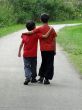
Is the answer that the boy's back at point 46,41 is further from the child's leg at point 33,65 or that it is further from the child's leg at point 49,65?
the child's leg at point 33,65

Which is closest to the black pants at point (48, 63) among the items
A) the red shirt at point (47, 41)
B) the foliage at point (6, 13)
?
the red shirt at point (47, 41)

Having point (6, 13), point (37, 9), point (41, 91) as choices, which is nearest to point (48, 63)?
point (41, 91)

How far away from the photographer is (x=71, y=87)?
13.2 m

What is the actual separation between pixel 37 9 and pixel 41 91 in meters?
52.7

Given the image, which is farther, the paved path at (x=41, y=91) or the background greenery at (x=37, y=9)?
the background greenery at (x=37, y=9)

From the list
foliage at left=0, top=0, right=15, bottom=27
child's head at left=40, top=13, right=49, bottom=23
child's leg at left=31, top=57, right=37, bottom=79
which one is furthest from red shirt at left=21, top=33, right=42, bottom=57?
foliage at left=0, top=0, right=15, bottom=27

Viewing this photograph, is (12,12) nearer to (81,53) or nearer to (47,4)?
(47,4)

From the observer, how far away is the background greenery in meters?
59.7

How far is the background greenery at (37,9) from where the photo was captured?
59656 mm

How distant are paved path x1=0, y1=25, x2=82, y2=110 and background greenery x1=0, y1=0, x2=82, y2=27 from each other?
39662 mm

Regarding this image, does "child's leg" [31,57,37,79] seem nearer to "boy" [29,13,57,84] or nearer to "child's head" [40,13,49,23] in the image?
"boy" [29,13,57,84]

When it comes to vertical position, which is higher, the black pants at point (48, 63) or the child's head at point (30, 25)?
the child's head at point (30, 25)

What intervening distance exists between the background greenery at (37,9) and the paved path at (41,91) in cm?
3966

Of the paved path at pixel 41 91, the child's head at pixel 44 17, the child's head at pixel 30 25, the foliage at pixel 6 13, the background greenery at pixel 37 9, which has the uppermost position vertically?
the child's head at pixel 44 17
